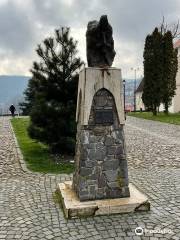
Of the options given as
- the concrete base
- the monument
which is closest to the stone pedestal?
the monument

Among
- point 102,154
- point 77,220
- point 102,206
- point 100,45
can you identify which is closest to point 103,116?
point 102,154

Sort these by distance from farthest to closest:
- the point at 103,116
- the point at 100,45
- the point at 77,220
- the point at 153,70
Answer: the point at 153,70 < the point at 100,45 < the point at 103,116 < the point at 77,220

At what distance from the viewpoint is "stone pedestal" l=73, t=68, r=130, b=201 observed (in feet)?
25.3

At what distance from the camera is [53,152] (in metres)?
14.1

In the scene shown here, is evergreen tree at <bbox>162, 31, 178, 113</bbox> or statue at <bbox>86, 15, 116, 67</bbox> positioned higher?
evergreen tree at <bbox>162, 31, 178, 113</bbox>

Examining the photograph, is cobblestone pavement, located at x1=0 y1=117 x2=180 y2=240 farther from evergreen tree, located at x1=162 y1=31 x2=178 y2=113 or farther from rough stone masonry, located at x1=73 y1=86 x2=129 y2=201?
evergreen tree, located at x1=162 y1=31 x2=178 y2=113

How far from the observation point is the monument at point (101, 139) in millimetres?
7691

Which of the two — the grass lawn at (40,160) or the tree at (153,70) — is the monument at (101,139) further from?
the tree at (153,70)

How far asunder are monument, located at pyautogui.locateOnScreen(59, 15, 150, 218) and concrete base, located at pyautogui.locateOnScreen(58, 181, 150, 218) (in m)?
0.02

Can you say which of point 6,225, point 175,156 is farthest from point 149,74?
point 6,225

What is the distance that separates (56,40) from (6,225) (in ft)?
26.6

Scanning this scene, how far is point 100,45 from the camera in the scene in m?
8.00

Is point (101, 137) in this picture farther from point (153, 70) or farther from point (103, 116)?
point (153, 70)

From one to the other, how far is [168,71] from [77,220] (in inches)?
1259
